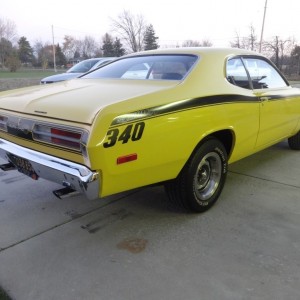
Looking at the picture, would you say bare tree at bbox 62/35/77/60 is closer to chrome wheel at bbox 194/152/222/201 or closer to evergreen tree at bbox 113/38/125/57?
evergreen tree at bbox 113/38/125/57

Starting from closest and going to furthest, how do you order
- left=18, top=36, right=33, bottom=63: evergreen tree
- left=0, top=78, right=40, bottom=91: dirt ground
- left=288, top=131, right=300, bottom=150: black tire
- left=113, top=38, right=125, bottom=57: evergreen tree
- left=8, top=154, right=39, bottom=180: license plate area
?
left=8, top=154, right=39, bottom=180: license plate area < left=288, top=131, right=300, bottom=150: black tire < left=0, top=78, right=40, bottom=91: dirt ground < left=113, top=38, right=125, bottom=57: evergreen tree < left=18, top=36, right=33, bottom=63: evergreen tree

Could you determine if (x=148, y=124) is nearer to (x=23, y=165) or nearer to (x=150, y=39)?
(x=23, y=165)

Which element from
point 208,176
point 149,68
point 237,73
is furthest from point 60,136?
point 237,73

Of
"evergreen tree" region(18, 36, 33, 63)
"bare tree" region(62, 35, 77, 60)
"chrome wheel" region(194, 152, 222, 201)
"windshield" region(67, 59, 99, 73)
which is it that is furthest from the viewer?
"bare tree" region(62, 35, 77, 60)

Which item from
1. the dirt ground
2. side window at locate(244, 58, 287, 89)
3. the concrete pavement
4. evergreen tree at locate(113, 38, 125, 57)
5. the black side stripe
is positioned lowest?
the concrete pavement

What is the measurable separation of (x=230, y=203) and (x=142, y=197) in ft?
3.08

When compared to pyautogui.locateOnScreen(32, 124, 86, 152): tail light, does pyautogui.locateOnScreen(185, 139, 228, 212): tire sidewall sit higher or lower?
lower

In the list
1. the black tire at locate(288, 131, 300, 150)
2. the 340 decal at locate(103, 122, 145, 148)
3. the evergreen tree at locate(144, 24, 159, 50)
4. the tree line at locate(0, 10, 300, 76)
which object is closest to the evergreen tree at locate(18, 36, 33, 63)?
the tree line at locate(0, 10, 300, 76)

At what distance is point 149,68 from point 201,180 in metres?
1.28

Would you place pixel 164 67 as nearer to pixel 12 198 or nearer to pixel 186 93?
pixel 186 93

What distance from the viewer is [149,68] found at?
377cm

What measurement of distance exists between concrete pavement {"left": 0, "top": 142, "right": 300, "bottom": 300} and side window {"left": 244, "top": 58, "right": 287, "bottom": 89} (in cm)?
122

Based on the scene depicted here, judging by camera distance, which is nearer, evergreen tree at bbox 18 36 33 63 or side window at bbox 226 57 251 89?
side window at bbox 226 57 251 89

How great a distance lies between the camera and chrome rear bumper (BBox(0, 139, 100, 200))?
251cm
